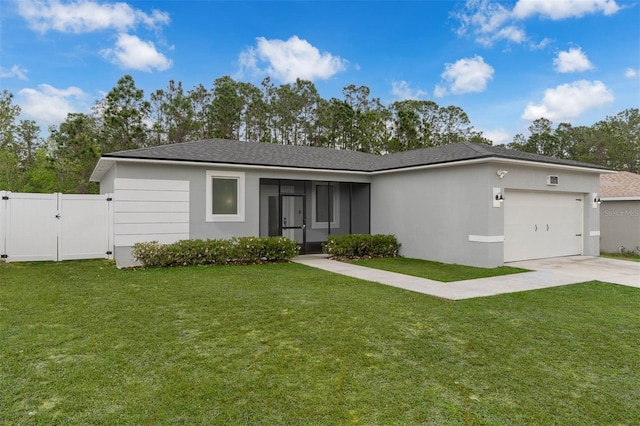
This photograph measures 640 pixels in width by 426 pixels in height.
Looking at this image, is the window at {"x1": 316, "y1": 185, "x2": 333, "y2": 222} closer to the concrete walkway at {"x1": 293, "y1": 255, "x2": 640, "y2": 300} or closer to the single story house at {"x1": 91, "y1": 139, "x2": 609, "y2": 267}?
the single story house at {"x1": 91, "y1": 139, "x2": 609, "y2": 267}

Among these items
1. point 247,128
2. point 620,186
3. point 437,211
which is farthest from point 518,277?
point 247,128

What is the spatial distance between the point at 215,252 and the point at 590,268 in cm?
1000

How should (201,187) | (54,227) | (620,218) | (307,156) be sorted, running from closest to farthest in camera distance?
1. (54,227)
2. (201,187)
3. (307,156)
4. (620,218)

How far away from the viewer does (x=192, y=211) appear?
35.8ft

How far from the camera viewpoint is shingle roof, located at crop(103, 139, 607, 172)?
10.6m

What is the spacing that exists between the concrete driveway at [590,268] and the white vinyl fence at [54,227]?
38.9 ft

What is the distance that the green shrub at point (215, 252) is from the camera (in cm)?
954

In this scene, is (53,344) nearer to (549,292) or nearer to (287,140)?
(549,292)

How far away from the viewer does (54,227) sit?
10664mm

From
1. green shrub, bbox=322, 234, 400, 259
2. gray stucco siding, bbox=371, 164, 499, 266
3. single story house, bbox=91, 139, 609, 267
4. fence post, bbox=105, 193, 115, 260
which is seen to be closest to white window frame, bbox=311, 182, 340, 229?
single story house, bbox=91, 139, 609, 267

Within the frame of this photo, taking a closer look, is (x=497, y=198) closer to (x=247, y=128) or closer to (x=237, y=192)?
(x=237, y=192)

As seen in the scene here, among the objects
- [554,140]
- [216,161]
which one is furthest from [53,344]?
[554,140]

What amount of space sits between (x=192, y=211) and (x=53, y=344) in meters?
7.03

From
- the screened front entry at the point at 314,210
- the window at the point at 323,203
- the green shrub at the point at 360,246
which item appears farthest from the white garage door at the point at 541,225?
the window at the point at 323,203
